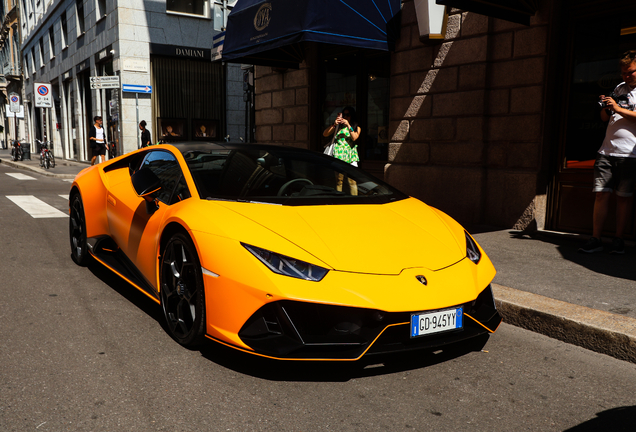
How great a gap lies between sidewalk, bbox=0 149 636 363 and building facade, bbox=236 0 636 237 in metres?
0.92

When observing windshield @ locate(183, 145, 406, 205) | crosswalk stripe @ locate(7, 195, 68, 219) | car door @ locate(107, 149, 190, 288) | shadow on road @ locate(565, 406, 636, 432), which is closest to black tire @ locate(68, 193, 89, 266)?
car door @ locate(107, 149, 190, 288)

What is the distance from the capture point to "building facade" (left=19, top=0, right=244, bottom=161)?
62.3ft

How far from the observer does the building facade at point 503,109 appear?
6.53 m

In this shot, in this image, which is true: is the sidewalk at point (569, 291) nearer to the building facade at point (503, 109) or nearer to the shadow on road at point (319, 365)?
the shadow on road at point (319, 365)

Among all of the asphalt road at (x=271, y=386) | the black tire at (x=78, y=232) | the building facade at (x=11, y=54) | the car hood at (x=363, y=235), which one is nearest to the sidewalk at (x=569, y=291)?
the asphalt road at (x=271, y=386)

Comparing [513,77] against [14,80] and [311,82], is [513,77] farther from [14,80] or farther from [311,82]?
[14,80]

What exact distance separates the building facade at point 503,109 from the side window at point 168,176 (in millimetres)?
4412

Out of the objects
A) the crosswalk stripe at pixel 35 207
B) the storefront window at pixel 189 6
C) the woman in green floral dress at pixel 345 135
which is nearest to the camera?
the woman in green floral dress at pixel 345 135

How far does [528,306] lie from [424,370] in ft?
3.86

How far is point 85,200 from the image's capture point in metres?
4.91

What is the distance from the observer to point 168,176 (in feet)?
12.6

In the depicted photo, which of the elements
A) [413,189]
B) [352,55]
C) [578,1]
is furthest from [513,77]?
[352,55]

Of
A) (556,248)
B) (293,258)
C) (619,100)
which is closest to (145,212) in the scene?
(293,258)

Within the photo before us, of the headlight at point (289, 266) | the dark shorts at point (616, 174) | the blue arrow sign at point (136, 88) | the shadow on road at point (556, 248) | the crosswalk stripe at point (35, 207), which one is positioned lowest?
the crosswalk stripe at point (35, 207)
